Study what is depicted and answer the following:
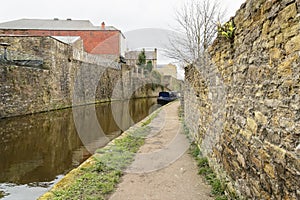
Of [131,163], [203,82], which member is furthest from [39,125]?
[203,82]

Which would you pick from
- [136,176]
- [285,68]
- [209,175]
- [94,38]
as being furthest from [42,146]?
[94,38]

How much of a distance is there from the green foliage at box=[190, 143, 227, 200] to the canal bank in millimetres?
102

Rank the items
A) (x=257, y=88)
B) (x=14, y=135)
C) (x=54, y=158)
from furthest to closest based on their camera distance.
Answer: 1. (x=14, y=135)
2. (x=54, y=158)
3. (x=257, y=88)

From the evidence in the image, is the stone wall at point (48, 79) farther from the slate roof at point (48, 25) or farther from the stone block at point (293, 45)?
the stone block at point (293, 45)

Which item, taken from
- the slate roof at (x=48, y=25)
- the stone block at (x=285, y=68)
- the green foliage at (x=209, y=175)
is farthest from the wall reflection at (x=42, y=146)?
the slate roof at (x=48, y=25)

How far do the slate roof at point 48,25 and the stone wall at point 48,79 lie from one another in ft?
32.0

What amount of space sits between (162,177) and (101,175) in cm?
95

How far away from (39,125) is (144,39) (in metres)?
9.55

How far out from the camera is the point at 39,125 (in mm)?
10398

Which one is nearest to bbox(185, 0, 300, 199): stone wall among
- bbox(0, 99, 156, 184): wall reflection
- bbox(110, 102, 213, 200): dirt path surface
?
bbox(110, 102, 213, 200): dirt path surface

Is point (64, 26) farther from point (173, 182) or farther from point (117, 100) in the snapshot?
point (173, 182)

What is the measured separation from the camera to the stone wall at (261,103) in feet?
5.48

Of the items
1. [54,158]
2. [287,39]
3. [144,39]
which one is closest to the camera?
[287,39]

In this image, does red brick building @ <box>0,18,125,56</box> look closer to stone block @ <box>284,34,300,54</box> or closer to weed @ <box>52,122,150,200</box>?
weed @ <box>52,122,150,200</box>
